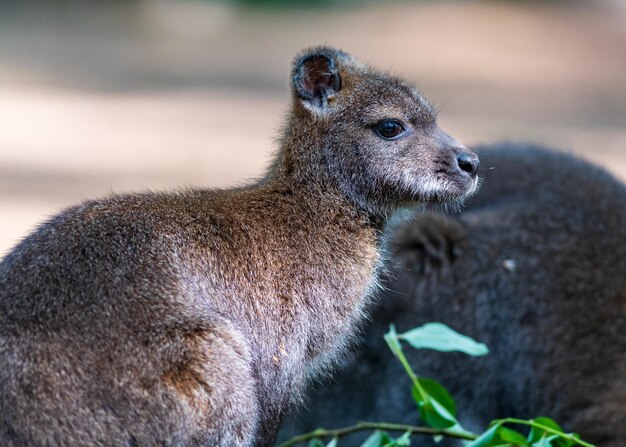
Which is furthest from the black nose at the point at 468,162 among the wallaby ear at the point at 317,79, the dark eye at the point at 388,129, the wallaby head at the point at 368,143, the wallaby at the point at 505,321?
the wallaby at the point at 505,321

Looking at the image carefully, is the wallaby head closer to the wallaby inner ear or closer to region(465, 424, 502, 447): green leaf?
the wallaby inner ear

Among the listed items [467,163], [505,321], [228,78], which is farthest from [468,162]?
[228,78]

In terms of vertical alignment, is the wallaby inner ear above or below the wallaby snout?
above

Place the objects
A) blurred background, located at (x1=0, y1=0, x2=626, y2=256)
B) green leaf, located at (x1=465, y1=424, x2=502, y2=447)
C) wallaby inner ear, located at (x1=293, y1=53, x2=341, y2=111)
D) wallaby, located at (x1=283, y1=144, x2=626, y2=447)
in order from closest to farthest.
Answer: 1. green leaf, located at (x1=465, y1=424, x2=502, y2=447)
2. wallaby inner ear, located at (x1=293, y1=53, x2=341, y2=111)
3. wallaby, located at (x1=283, y1=144, x2=626, y2=447)
4. blurred background, located at (x1=0, y1=0, x2=626, y2=256)

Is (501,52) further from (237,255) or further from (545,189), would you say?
(237,255)

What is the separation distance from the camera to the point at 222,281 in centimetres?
381

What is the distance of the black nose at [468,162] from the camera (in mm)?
4215

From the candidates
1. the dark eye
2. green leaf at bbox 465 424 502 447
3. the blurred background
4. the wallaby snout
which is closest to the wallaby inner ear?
the dark eye

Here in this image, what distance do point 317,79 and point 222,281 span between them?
95 centimetres

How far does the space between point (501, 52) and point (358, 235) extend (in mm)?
14432

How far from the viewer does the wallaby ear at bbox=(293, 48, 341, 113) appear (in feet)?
14.1

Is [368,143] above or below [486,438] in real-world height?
above

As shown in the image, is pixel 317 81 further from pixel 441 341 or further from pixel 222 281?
pixel 441 341

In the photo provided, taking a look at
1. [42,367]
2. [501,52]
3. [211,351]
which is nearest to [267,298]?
[211,351]
